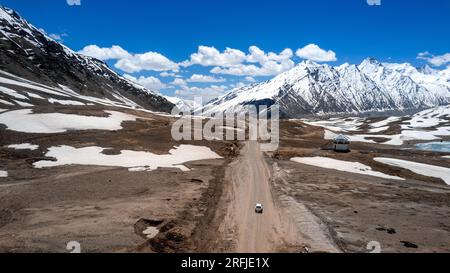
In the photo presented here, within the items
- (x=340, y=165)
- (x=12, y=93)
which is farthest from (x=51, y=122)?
(x=340, y=165)

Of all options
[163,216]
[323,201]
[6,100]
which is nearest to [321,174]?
[323,201]

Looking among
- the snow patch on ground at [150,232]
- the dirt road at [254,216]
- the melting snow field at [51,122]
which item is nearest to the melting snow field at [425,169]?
the dirt road at [254,216]

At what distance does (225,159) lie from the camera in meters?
61.6

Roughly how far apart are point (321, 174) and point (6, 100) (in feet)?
275

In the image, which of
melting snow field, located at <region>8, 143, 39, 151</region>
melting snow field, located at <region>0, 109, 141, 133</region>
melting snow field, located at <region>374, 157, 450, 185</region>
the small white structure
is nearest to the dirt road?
melting snow field, located at <region>374, 157, 450, 185</region>

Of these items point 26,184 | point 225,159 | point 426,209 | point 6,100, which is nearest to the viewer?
point 426,209

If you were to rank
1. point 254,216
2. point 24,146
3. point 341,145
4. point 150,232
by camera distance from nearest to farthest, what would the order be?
point 150,232
point 254,216
point 24,146
point 341,145

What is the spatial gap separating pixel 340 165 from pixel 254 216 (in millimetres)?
33123

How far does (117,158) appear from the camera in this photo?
5316 centimetres

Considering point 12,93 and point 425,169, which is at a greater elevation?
point 12,93

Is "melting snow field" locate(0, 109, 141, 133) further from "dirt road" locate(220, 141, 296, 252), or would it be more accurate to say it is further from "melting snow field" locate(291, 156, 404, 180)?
"melting snow field" locate(291, 156, 404, 180)

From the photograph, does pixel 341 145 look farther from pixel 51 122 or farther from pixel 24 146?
pixel 51 122
